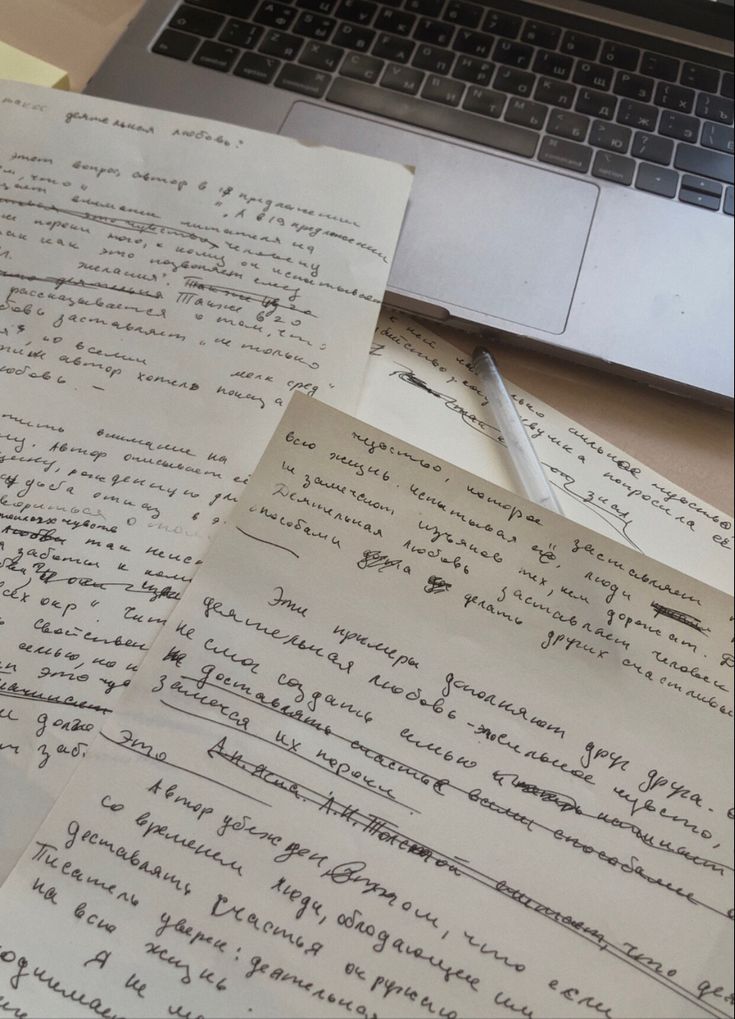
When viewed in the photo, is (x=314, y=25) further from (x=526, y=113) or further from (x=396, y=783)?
(x=396, y=783)

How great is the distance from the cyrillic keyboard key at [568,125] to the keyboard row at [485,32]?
0.04 meters

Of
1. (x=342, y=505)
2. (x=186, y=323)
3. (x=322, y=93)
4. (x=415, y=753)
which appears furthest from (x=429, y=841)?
(x=322, y=93)

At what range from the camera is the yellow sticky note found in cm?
44

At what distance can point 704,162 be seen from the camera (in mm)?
472

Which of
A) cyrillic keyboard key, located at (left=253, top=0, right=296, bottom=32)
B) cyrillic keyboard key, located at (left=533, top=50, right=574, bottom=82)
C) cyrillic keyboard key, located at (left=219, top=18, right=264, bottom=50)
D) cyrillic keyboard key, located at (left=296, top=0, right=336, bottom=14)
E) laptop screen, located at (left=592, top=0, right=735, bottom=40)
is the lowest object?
cyrillic keyboard key, located at (left=219, top=18, right=264, bottom=50)

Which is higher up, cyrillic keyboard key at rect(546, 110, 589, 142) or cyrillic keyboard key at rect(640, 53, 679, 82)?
cyrillic keyboard key at rect(640, 53, 679, 82)

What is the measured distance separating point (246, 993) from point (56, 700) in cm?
14

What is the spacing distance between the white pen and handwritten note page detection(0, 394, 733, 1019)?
0.03 metres

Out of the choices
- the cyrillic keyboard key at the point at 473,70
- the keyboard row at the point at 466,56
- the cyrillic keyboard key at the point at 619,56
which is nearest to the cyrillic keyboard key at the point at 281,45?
the keyboard row at the point at 466,56

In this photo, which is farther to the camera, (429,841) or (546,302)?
(546,302)

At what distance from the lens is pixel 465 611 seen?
1.12 ft

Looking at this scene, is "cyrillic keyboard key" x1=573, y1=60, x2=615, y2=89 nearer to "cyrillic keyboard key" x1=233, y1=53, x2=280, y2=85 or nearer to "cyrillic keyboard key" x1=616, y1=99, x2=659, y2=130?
"cyrillic keyboard key" x1=616, y1=99, x2=659, y2=130

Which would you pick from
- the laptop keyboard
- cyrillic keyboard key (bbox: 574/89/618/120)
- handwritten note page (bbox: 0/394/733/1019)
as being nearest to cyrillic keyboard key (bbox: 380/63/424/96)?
the laptop keyboard

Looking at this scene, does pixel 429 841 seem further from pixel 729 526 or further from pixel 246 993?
pixel 729 526
